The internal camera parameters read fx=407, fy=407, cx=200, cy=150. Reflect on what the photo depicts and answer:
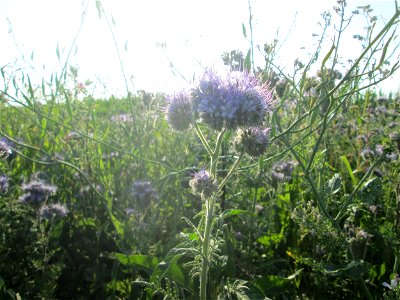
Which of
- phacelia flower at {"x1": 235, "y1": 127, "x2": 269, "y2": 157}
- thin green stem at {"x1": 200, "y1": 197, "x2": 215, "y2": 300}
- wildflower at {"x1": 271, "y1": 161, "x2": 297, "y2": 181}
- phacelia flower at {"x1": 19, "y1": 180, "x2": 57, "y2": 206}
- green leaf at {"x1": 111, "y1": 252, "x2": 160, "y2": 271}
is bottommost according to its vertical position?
green leaf at {"x1": 111, "y1": 252, "x2": 160, "y2": 271}

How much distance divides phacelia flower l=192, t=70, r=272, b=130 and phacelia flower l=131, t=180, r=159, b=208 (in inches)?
43.8

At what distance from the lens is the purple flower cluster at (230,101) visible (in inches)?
73.6

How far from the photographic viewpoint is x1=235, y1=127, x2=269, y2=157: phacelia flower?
2023 mm

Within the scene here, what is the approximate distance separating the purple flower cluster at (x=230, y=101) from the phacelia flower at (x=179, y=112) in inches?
3.1

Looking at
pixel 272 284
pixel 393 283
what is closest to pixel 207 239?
pixel 272 284

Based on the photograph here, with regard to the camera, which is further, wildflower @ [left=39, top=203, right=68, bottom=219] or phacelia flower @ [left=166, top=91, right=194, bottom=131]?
wildflower @ [left=39, top=203, right=68, bottom=219]

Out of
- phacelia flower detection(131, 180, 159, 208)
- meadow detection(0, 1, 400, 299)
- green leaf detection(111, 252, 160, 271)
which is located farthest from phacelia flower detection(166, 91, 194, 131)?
phacelia flower detection(131, 180, 159, 208)

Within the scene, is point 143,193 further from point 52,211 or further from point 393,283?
point 393,283

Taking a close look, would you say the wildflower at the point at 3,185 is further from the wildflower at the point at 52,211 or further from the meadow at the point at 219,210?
the wildflower at the point at 52,211

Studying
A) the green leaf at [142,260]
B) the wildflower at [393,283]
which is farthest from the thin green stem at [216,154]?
the wildflower at [393,283]

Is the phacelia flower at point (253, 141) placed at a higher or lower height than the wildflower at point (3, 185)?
higher

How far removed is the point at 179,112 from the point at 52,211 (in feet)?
4.58

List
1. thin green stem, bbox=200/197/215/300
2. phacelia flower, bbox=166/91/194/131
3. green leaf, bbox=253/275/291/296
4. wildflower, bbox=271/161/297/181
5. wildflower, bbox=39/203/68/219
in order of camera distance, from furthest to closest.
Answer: wildflower, bbox=271/161/297/181 → wildflower, bbox=39/203/68/219 → green leaf, bbox=253/275/291/296 → phacelia flower, bbox=166/91/194/131 → thin green stem, bbox=200/197/215/300

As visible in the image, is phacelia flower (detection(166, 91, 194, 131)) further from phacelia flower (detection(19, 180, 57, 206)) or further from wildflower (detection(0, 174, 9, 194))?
wildflower (detection(0, 174, 9, 194))
